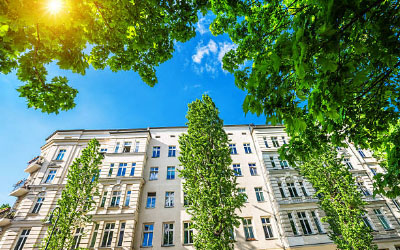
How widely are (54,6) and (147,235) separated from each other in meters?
17.5

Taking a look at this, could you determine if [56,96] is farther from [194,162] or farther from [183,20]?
[194,162]

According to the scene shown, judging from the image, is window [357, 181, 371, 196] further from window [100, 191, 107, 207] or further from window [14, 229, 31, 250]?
window [14, 229, 31, 250]

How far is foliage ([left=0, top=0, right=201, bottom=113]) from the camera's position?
3.55m

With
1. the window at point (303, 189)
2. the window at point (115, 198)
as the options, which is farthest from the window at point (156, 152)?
the window at point (303, 189)

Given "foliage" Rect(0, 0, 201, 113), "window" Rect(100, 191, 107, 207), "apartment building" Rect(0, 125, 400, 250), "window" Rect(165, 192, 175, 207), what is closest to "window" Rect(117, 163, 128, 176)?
"apartment building" Rect(0, 125, 400, 250)

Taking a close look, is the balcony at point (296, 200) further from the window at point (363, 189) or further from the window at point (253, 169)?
the window at point (363, 189)

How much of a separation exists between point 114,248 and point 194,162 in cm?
999

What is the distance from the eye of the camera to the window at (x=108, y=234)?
14.5 meters

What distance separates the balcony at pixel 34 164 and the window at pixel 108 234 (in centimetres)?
1143

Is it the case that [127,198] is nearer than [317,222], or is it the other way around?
[317,222]

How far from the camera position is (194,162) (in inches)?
518

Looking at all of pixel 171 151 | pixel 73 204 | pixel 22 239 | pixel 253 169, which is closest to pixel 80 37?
pixel 73 204

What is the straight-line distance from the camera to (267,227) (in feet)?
53.0

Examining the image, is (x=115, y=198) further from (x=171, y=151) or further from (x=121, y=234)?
(x=171, y=151)
